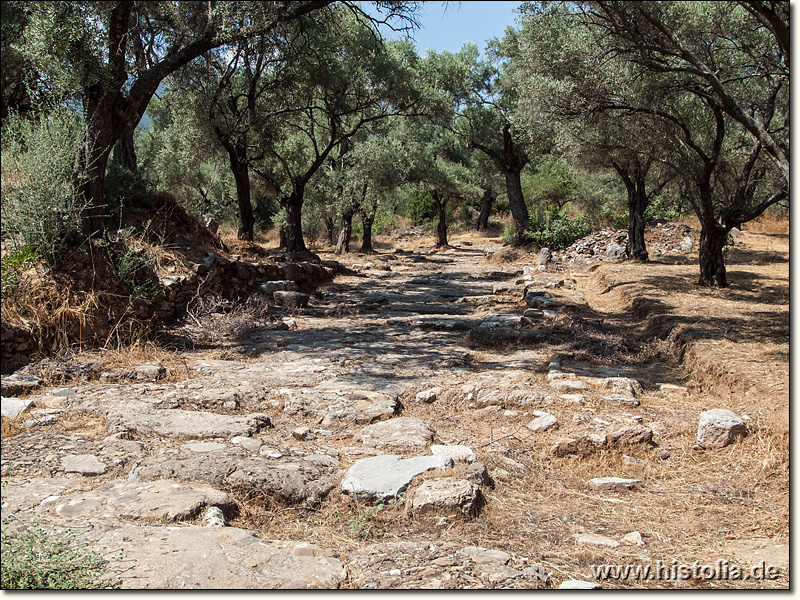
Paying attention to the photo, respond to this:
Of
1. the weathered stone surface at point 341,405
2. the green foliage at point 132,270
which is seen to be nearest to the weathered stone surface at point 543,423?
the weathered stone surface at point 341,405

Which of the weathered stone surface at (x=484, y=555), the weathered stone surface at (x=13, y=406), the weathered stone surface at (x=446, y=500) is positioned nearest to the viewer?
the weathered stone surface at (x=484, y=555)

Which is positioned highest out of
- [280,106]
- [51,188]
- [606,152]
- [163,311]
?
[280,106]

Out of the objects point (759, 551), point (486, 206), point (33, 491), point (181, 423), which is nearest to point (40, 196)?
point (181, 423)

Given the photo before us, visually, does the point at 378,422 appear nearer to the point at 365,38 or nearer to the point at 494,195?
the point at 365,38

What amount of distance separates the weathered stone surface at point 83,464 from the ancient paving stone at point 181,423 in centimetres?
50

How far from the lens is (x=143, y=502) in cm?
312

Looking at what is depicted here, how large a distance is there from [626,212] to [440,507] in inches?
777

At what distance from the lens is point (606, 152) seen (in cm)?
1251

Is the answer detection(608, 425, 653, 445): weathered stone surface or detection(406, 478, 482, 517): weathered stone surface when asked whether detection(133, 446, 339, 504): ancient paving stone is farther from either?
detection(608, 425, 653, 445): weathered stone surface

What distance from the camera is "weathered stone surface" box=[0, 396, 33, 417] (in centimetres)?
440

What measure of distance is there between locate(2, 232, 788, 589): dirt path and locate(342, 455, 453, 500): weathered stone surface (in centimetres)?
2

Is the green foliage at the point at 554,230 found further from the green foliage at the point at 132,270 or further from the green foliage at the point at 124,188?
the green foliage at the point at 132,270

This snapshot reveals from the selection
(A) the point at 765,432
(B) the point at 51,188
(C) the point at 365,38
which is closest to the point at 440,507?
(A) the point at 765,432

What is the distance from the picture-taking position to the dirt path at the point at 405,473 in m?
2.72
